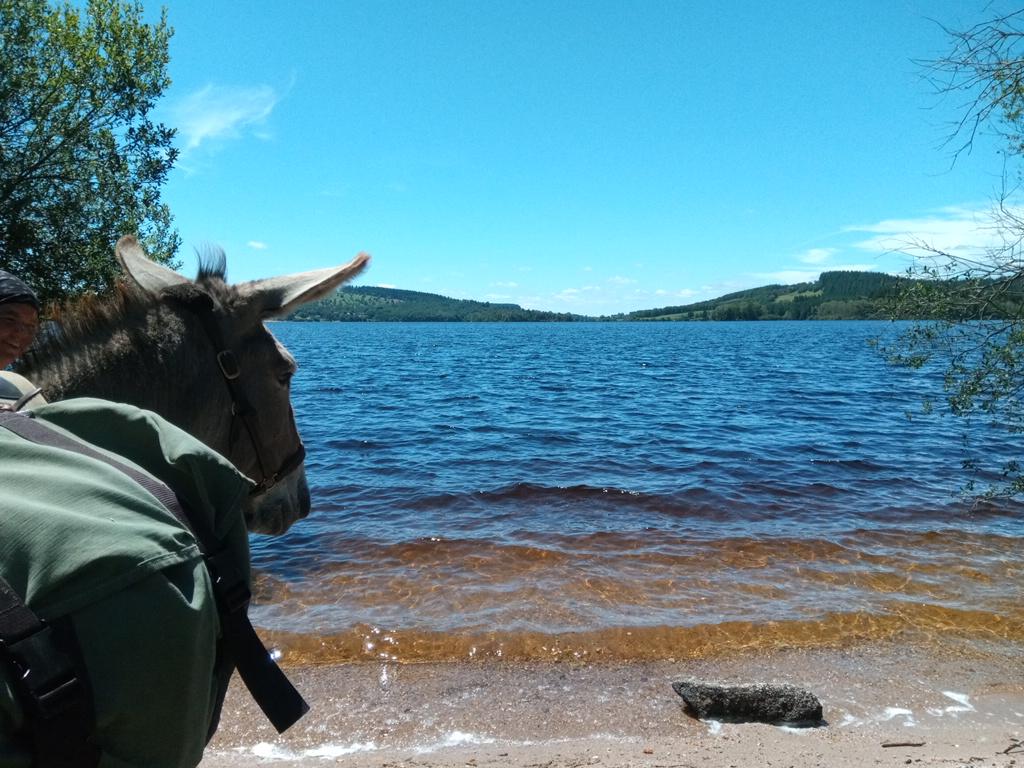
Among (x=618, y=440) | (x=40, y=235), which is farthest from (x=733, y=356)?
(x=40, y=235)

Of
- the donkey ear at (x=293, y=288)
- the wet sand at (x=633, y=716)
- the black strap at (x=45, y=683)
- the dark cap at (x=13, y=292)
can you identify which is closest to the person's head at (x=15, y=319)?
the dark cap at (x=13, y=292)

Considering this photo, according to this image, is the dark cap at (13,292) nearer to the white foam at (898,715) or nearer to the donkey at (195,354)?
the donkey at (195,354)

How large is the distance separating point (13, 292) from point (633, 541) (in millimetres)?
10195

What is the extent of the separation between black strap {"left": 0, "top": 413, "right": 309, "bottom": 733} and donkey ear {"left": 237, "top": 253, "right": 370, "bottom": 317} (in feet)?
3.80

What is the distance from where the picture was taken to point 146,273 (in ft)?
8.08

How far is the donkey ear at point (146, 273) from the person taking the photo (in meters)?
2.41

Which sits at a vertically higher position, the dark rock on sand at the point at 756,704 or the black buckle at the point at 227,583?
the black buckle at the point at 227,583

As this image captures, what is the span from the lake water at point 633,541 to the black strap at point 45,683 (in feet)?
21.4

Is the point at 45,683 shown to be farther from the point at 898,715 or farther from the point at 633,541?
the point at 633,541

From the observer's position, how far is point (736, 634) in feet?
25.4

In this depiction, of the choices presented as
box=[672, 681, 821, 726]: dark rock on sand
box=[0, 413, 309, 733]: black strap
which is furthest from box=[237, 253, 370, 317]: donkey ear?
box=[672, 681, 821, 726]: dark rock on sand

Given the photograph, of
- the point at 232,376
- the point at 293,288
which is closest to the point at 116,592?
the point at 232,376

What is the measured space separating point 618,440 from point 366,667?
14900 millimetres

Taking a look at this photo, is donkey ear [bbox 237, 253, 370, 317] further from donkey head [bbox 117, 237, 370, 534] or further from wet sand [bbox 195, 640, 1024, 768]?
wet sand [bbox 195, 640, 1024, 768]
